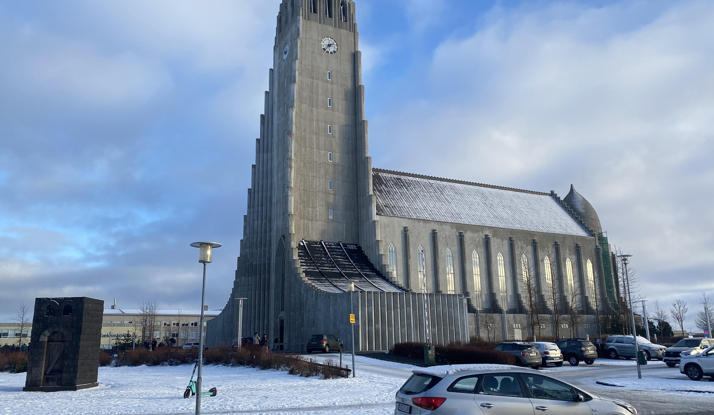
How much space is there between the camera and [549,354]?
3097cm

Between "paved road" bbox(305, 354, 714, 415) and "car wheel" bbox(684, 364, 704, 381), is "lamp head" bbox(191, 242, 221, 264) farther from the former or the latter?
"car wheel" bbox(684, 364, 704, 381)

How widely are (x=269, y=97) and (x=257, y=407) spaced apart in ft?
181

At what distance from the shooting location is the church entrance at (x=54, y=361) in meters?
22.6

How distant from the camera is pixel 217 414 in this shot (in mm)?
15617

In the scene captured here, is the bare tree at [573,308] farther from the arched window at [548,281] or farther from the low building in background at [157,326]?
the low building in background at [157,326]

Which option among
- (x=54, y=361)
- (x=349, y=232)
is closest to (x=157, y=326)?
(x=349, y=232)

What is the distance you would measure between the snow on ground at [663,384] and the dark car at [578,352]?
28.4 ft

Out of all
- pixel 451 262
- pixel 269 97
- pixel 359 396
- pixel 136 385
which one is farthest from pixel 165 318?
pixel 359 396

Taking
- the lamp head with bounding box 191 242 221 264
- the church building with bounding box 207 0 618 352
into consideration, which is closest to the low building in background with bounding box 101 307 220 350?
the church building with bounding box 207 0 618 352

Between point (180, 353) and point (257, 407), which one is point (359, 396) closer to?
point (257, 407)

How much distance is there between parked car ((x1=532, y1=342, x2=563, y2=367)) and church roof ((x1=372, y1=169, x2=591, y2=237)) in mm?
30005

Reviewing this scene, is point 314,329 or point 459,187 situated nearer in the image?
point 314,329

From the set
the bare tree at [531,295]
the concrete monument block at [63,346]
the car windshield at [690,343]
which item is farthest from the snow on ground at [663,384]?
the bare tree at [531,295]

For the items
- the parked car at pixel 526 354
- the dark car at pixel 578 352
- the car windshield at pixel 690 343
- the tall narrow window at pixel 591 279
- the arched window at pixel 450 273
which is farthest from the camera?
the tall narrow window at pixel 591 279
